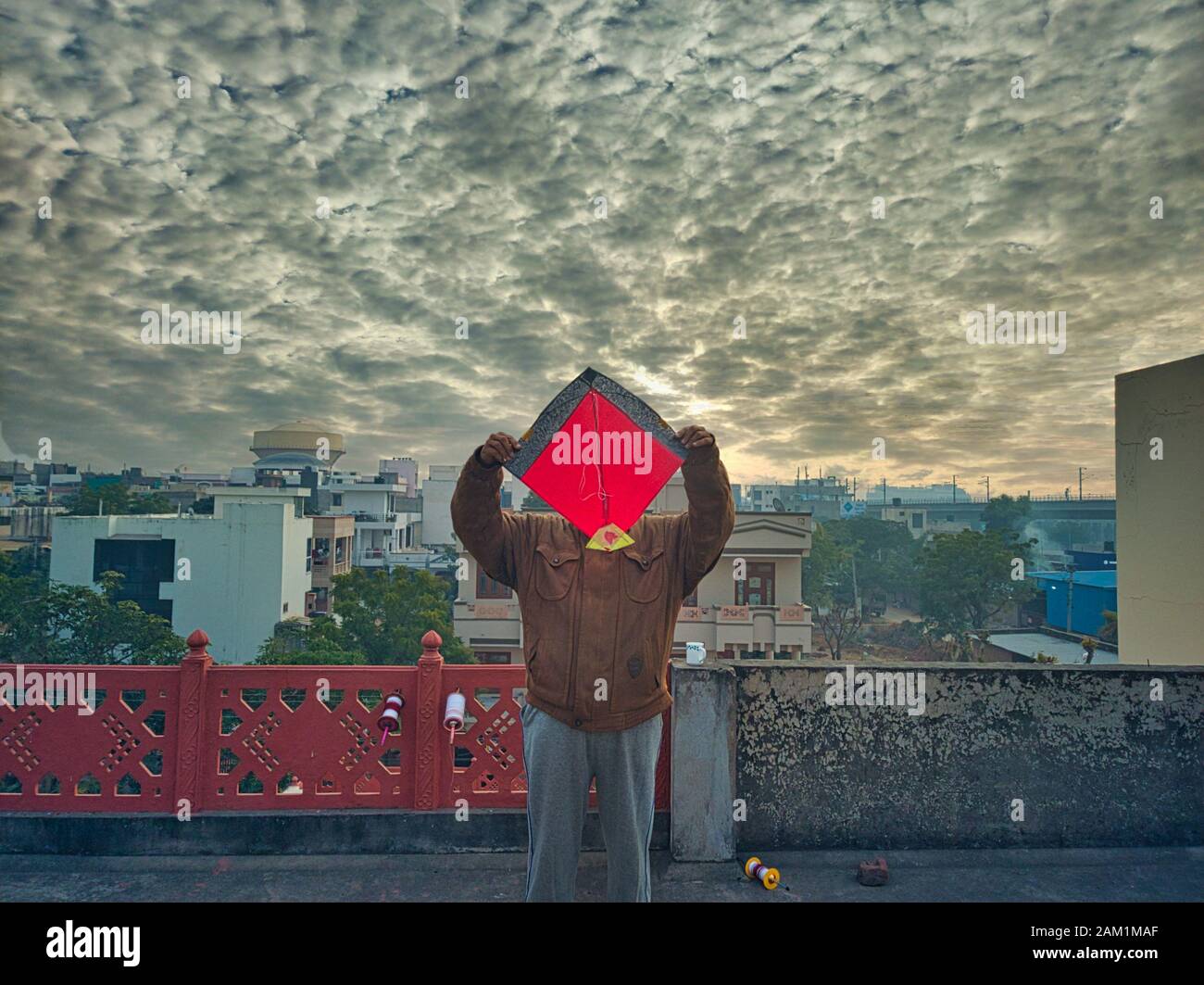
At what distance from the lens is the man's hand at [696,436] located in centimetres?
269

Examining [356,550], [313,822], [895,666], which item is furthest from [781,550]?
[356,550]

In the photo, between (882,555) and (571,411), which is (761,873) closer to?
(571,411)

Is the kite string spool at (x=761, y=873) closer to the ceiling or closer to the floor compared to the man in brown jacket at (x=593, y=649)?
closer to the floor

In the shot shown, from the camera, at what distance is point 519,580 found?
2955 mm

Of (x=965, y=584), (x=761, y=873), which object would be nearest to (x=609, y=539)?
(x=761, y=873)

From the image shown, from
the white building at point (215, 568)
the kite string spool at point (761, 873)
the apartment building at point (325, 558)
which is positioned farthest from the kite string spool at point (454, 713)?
the apartment building at point (325, 558)

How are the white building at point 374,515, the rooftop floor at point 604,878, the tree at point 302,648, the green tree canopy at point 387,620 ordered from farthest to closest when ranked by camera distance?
the white building at point 374,515
the green tree canopy at point 387,620
the tree at point 302,648
the rooftop floor at point 604,878

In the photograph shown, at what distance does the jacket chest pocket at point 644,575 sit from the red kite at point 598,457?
0.09m

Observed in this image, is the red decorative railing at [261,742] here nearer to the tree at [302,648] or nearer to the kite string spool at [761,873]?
the kite string spool at [761,873]

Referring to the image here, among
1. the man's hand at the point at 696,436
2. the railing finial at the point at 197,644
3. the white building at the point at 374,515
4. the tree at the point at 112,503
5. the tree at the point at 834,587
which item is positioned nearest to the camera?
the man's hand at the point at 696,436

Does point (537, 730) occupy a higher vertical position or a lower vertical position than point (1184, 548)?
lower

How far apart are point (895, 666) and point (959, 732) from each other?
22.1 inches

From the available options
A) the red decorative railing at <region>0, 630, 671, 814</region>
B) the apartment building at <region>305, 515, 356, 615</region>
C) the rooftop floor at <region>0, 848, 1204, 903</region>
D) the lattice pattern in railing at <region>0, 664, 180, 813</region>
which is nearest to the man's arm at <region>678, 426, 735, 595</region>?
the red decorative railing at <region>0, 630, 671, 814</region>
